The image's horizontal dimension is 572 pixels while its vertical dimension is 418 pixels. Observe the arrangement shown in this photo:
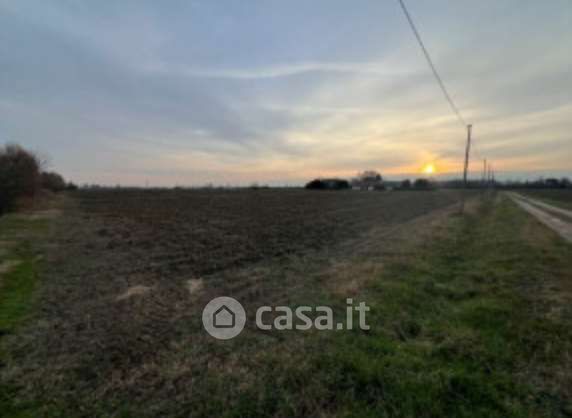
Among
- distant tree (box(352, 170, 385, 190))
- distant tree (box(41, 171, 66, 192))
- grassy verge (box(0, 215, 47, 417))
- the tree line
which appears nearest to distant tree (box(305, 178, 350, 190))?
distant tree (box(352, 170, 385, 190))

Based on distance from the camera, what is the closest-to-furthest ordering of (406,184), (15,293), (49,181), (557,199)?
1. (15,293)
2. (557,199)
3. (49,181)
4. (406,184)

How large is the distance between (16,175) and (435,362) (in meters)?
35.2

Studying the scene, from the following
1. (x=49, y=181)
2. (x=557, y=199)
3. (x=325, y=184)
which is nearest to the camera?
(x=557, y=199)

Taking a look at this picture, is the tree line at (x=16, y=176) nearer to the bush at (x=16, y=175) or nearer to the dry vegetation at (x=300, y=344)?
the bush at (x=16, y=175)

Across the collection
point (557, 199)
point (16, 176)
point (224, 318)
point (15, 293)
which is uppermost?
point (16, 176)

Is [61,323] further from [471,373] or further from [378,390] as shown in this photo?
[471,373]

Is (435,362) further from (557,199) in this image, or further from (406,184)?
(406,184)

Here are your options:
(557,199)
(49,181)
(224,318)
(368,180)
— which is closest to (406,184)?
(368,180)

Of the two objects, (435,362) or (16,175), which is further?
(16,175)

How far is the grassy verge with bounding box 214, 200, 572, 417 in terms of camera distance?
2922 mm

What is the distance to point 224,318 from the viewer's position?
195 inches

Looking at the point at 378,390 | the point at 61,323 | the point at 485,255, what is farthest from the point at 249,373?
the point at 485,255

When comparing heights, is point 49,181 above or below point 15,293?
above

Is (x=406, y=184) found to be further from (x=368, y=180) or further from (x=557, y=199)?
(x=557, y=199)
